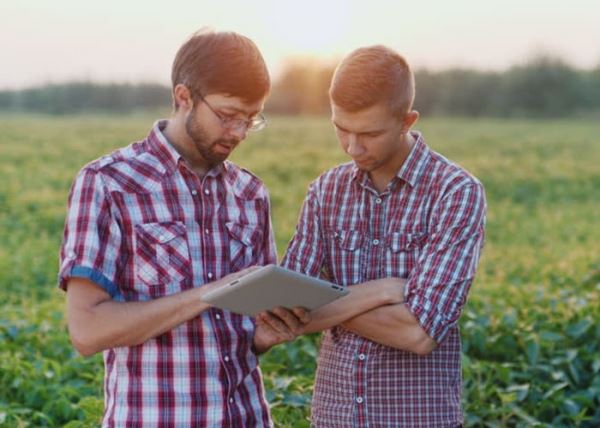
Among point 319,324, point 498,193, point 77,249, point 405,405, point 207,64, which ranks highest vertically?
point 207,64

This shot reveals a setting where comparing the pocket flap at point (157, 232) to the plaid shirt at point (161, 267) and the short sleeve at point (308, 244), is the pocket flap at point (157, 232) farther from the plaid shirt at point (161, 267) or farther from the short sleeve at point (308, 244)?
the short sleeve at point (308, 244)

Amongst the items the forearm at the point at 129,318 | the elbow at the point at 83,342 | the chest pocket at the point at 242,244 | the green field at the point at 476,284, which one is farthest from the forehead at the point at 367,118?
the green field at the point at 476,284

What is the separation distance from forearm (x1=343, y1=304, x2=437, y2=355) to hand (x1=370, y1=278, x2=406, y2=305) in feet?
0.06

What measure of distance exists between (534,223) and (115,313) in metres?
11.6

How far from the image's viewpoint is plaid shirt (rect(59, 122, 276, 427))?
2.84m

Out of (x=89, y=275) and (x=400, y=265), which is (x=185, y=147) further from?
(x=400, y=265)

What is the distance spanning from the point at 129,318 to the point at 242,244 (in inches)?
16.0

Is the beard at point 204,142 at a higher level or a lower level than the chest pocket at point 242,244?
higher

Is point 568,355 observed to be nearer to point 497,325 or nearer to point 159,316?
point 497,325

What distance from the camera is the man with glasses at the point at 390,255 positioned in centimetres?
316

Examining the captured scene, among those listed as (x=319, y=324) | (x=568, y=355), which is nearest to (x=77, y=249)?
(x=319, y=324)

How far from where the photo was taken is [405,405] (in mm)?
3189

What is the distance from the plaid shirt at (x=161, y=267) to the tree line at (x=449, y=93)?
30.8 m

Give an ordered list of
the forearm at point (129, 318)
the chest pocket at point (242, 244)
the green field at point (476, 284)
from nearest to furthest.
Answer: the forearm at point (129, 318), the chest pocket at point (242, 244), the green field at point (476, 284)
